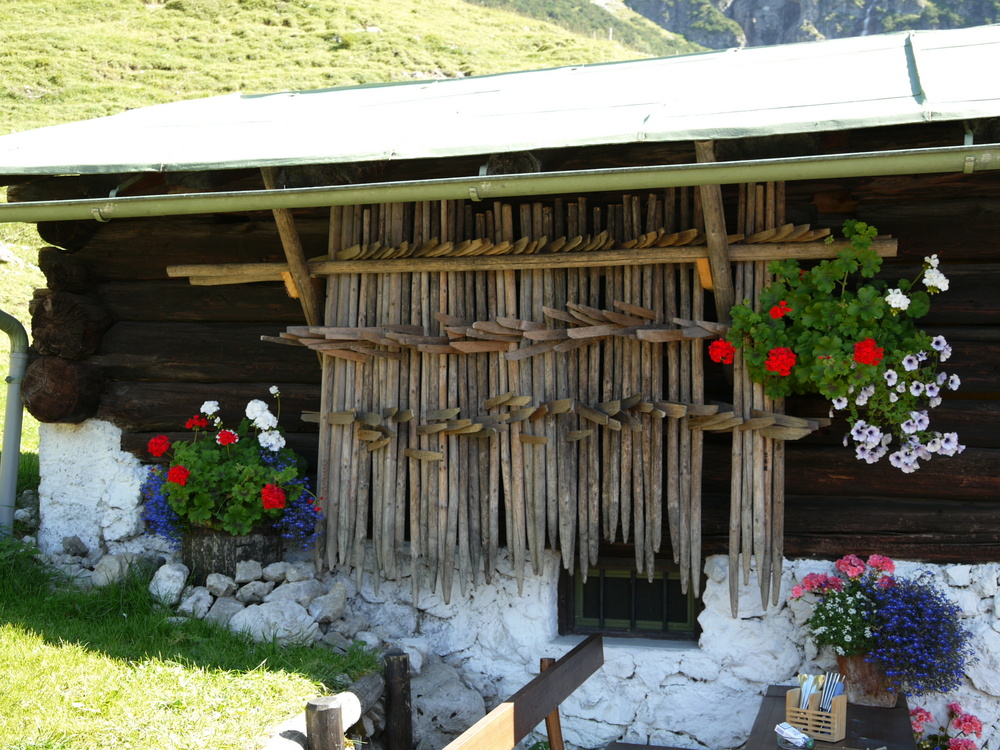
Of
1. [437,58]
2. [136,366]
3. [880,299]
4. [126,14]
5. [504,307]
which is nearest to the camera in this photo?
[880,299]

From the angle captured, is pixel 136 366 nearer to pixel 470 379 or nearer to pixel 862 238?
pixel 470 379

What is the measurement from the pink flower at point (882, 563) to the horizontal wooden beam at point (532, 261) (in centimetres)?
141

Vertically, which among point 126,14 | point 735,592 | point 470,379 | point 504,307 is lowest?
point 735,592

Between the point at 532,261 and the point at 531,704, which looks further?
the point at 532,261

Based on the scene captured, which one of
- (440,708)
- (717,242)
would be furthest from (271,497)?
(717,242)

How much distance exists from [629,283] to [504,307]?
0.65 meters

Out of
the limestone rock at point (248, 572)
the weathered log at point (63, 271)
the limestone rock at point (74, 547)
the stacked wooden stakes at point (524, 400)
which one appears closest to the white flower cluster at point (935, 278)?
the stacked wooden stakes at point (524, 400)

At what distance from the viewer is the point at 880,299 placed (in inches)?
167

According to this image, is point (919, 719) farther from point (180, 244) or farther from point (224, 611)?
point (180, 244)

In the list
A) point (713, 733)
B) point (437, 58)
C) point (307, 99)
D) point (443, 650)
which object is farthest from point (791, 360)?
point (437, 58)

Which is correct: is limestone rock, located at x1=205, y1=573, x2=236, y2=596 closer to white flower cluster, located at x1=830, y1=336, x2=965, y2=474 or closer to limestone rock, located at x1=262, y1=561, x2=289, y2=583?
limestone rock, located at x1=262, y1=561, x2=289, y2=583

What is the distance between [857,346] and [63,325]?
4.40 m

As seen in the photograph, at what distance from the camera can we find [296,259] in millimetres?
5000

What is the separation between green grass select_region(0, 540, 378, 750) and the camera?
3.49 m
